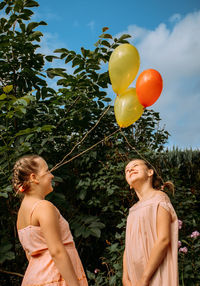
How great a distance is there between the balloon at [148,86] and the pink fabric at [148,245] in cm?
65

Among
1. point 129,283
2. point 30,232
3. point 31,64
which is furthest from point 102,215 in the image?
point 30,232

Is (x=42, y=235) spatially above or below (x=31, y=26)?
below

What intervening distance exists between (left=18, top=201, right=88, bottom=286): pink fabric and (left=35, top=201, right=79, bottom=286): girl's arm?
0.19 feet

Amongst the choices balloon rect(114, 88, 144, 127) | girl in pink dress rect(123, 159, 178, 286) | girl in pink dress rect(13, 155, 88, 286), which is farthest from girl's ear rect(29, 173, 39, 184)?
balloon rect(114, 88, 144, 127)

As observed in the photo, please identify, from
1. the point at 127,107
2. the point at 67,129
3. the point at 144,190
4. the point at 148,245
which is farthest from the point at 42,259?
the point at 67,129

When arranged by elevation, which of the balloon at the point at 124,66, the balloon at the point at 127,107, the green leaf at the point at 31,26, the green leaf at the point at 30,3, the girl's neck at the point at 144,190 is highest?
the green leaf at the point at 30,3

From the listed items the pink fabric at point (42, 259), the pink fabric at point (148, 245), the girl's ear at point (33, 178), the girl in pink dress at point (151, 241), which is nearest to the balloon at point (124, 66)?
the girl in pink dress at point (151, 241)

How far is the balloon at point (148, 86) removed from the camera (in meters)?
1.84

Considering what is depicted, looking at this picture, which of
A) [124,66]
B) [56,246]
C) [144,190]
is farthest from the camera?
[124,66]

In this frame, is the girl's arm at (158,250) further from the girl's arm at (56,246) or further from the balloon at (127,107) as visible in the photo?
the balloon at (127,107)

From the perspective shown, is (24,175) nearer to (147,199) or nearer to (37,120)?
(147,199)

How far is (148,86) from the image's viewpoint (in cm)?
183

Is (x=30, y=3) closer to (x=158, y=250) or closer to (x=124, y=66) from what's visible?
(x=124, y=66)

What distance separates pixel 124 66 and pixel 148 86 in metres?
0.25
